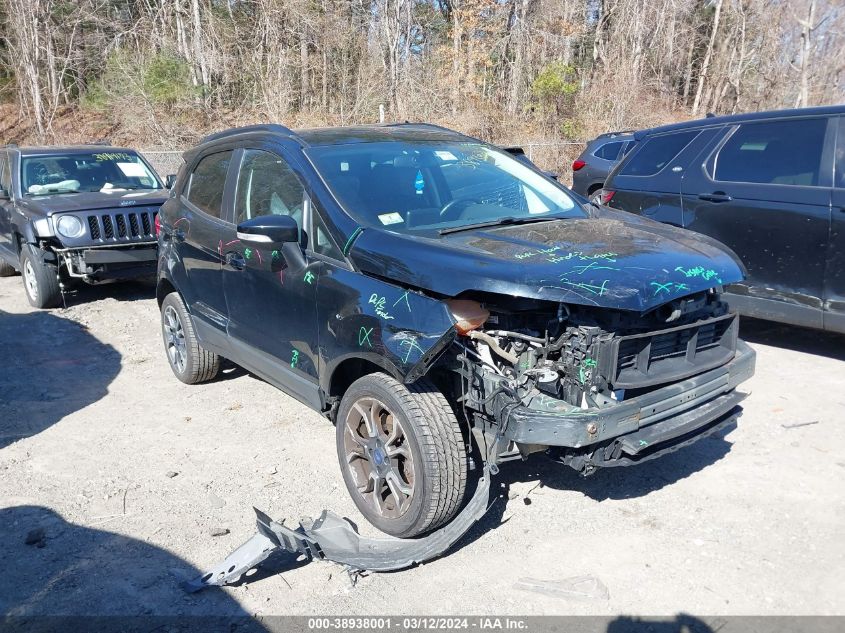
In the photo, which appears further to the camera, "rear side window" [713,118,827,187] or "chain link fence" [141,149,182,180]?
"chain link fence" [141,149,182,180]

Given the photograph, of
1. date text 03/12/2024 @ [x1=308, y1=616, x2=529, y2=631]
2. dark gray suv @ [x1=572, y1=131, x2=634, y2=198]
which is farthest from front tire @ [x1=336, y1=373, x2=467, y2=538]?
dark gray suv @ [x1=572, y1=131, x2=634, y2=198]

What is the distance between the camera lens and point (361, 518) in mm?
3762

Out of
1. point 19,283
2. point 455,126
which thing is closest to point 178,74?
point 455,126

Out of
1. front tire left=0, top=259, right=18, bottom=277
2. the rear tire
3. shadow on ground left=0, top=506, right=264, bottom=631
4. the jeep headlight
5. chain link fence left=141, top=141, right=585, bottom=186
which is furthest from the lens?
chain link fence left=141, top=141, right=585, bottom=186

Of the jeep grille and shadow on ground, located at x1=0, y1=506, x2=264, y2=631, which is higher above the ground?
the jeep grille

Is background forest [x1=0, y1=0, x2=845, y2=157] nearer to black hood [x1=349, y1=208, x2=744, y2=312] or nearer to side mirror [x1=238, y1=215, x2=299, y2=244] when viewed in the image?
side mirror [x1=238, y1=215, x2=299, y2=244]

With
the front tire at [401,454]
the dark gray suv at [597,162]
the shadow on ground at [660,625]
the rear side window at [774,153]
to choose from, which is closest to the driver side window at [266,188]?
the front tire at [401,454]

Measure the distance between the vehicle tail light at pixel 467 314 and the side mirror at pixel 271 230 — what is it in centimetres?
108

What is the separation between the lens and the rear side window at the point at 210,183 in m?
4.85

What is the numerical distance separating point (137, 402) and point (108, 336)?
2.14 m

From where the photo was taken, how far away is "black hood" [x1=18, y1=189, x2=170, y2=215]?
8148 millimetres

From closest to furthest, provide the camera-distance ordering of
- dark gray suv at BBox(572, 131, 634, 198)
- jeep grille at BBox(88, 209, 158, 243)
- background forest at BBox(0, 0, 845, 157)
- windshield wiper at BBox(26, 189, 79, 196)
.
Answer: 1. jeep grille at BBox(88, 209, 158, 243)
2. windshield wiper at BBox(26, 189, 79, 196)
3. dark gray suv at BBox(572, 131, 634, 198)
4. background forest at BBox(0, 0, 845, 157)

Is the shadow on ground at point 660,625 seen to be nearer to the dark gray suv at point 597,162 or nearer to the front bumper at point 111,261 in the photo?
the front bumper at point 111,261

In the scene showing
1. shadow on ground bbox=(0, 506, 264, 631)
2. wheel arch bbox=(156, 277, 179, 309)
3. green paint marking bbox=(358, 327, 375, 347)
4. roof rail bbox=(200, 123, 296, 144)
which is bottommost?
shadow on ground bbox=(0, 506, 264, 631)
